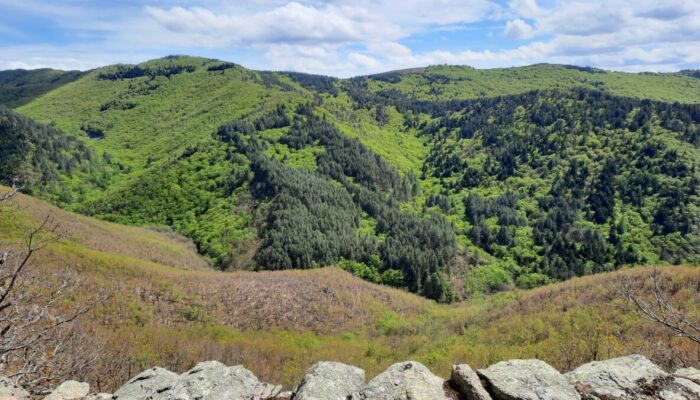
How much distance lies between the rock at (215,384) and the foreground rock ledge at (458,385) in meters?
0.03

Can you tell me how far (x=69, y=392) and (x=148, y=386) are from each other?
2622 mm

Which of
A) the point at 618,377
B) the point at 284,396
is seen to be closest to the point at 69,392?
the point at 284,396

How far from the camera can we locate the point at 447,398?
1177 cm

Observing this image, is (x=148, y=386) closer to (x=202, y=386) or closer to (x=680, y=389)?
(x=202, y=386)

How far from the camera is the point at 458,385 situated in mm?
12406

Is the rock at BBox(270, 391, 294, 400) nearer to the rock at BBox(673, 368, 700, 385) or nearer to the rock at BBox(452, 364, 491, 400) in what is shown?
the rock at BBox(452, 364, 491, 400)

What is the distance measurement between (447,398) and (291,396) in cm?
517

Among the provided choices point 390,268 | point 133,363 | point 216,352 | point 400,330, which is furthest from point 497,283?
point 133,363

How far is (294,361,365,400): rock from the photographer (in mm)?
12109

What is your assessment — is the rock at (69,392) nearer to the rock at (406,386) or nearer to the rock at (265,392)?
the rock at (265,392)

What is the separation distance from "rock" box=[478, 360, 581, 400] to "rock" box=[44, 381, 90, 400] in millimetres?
14161

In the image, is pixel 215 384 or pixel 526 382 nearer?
pixel 526 382

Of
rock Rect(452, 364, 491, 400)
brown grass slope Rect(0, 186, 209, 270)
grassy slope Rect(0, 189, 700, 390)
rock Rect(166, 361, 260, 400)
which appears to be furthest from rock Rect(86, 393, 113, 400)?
brown grass slope Rect(0, 186, 209, 270)

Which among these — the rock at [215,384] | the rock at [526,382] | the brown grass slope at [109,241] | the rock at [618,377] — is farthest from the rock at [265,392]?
the brown grass slope at [109,241]
